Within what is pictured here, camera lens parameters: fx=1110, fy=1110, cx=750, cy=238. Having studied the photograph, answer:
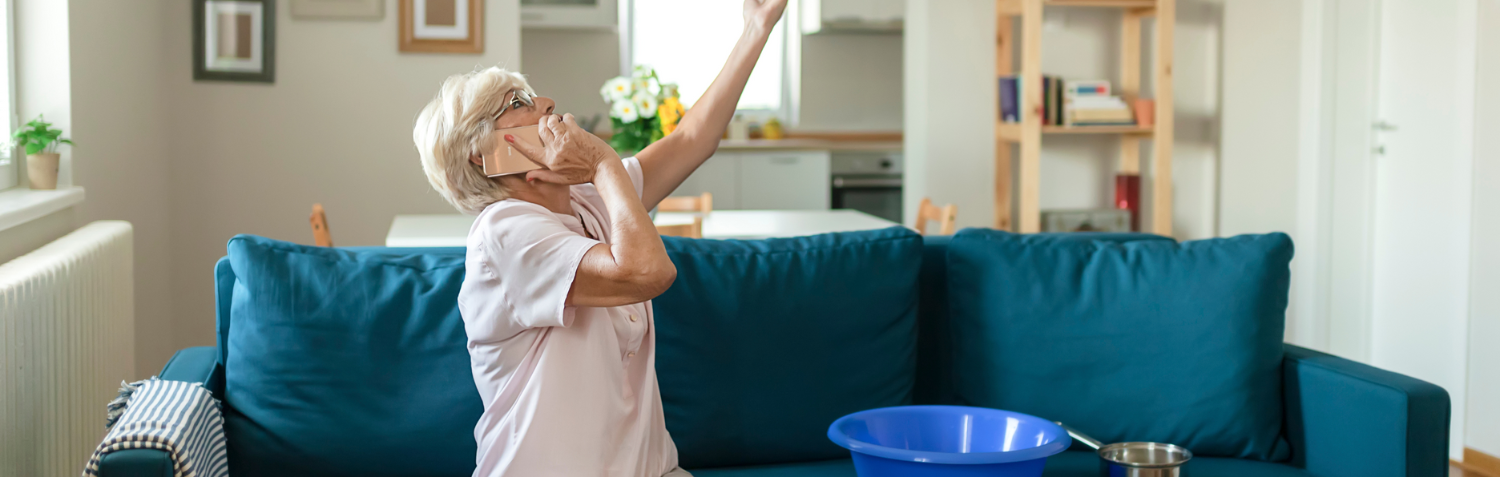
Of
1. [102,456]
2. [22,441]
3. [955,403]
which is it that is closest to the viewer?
[102,456]

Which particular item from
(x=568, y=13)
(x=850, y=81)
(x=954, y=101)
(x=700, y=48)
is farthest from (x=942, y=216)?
(x=700, y=48)

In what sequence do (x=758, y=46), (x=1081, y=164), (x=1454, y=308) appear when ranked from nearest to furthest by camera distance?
(x=758, y=46) < (x=1454, y=308) < (x=1081, y=164)

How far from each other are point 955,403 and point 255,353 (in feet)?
3.84

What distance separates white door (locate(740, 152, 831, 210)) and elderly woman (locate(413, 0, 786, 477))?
485 cm

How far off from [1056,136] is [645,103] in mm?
2282

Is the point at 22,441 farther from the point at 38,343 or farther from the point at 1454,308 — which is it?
the point at 1454,308

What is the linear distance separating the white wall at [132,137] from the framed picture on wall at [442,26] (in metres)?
0.80

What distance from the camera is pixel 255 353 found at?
1.71 meters

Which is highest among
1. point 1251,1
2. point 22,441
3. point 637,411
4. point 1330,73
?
point 1251,1

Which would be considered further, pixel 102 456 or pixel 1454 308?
pixel 1454 308

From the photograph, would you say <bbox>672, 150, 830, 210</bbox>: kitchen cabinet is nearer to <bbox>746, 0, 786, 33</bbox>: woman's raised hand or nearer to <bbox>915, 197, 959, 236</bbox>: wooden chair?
<bbox>915, 197, 959, 236</bbox>: wooden chair

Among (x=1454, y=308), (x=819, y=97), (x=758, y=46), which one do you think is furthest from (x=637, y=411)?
(x=819, y=97)

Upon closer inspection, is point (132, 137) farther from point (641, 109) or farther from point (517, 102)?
point (517, 102)

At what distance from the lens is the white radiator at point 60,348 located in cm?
178
